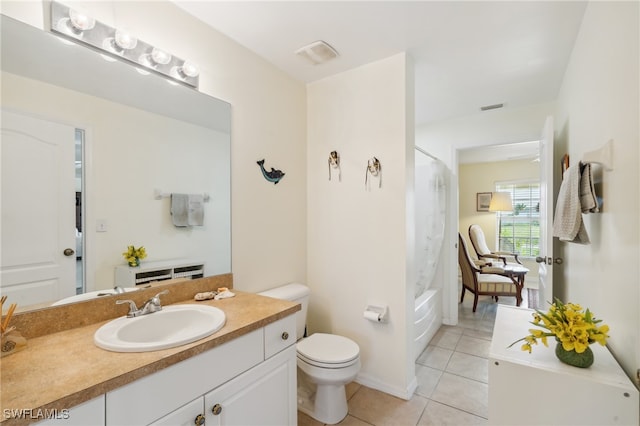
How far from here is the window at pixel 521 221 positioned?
5.45 metres

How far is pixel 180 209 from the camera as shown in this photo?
1.65 metres

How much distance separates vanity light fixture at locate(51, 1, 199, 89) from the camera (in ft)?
4.03

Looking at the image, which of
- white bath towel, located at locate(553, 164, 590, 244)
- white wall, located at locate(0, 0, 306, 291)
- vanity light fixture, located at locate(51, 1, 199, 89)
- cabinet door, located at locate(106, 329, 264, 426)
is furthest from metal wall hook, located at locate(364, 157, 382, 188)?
cabinet door, located at locate(106, 329, 264, 426)

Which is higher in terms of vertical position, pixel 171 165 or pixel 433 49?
pixel 433 49

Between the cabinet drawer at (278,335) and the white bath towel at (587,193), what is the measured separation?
1509 mm

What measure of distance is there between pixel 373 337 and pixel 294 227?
42.0 inches

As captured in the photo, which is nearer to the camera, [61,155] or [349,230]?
[61,155]

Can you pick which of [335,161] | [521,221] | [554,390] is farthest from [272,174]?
[521,221]

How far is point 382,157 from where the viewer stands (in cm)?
216

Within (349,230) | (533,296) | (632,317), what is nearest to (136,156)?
(349,230)

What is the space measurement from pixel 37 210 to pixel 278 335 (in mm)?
1135

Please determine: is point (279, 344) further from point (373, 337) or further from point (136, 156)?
point (136, 156)

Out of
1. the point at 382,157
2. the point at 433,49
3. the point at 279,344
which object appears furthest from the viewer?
the point at 382,157

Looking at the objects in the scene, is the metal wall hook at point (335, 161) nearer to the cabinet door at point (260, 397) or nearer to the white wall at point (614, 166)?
the cabinet door at point (260, 397)
